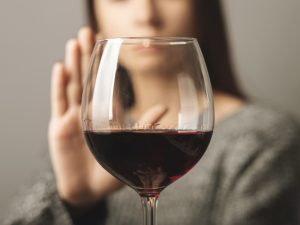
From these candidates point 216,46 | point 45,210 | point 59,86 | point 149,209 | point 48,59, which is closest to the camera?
point 149,209

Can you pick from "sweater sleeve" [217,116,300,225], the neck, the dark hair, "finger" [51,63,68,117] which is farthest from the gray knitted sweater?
the neck

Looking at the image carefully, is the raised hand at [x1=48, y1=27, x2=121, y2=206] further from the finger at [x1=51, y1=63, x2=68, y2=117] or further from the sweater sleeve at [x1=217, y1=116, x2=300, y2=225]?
the sweater sleeve at [x1=217, y1=116, x2=300, y2=225]

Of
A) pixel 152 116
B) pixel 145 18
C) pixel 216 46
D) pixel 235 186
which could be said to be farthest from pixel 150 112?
pixel 216 46

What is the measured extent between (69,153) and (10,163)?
2.20 feet

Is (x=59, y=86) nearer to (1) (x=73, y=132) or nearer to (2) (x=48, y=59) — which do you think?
(1) (x=73, y=132)

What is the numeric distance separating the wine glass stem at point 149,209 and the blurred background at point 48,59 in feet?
3.94

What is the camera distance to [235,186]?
52.6 inches

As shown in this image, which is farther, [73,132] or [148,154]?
[73,132]

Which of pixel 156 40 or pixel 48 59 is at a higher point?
pixel 156 40

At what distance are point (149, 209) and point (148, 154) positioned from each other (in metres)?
0.05

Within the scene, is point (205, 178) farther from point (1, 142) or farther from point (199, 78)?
point (199, 78)

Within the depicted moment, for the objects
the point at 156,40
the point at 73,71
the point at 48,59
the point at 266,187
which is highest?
the point at 156,40

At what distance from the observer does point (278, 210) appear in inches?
51.6

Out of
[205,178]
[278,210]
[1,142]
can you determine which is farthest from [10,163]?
[278,210]
